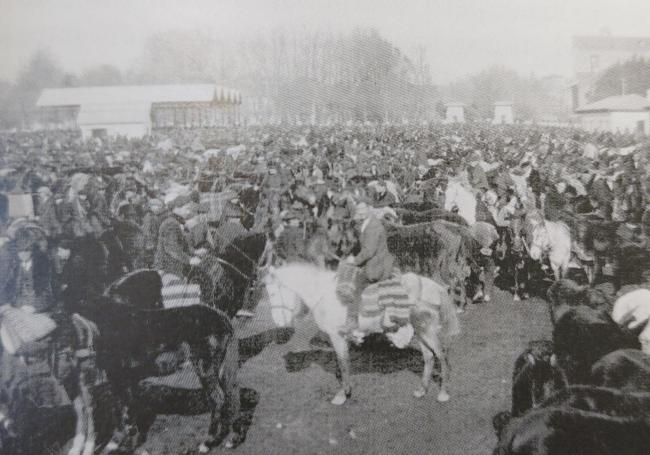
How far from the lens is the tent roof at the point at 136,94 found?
598 cm

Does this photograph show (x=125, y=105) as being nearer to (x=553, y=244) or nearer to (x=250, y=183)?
(x=250, y=183)

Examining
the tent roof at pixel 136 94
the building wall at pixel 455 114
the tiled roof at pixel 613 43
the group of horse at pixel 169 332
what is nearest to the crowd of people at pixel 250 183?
the group of horse at pixel 169 332

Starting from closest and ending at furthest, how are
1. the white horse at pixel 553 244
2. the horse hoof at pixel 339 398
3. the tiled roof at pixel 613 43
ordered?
the horse hoof at pixel 339 398 → the tiled roof at pixel 613 43 → the white horse at pixel 553 244

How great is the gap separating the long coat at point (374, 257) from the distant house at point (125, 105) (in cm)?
371

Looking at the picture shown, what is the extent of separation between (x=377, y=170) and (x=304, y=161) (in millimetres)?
1970

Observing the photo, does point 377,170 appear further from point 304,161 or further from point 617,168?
point 617,168

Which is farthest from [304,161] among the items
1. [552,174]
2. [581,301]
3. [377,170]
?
[581,301]

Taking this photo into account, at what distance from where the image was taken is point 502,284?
755 centimetres

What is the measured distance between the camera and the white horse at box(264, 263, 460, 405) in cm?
452

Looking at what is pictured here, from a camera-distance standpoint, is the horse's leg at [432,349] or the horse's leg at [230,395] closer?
the horse's leg at [230,395]

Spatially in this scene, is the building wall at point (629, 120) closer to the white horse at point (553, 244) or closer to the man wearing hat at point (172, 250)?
the white horse at point (553, 244)

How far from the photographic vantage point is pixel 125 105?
23.8ft

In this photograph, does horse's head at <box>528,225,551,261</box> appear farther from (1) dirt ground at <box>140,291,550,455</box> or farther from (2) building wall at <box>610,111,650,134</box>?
(2) building wall at <box>610,111,650,134</box>

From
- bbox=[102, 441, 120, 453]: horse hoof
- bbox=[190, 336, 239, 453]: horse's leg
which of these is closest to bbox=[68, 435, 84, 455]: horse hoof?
bbox=[102, 441, 120, 453]: horse hoof
